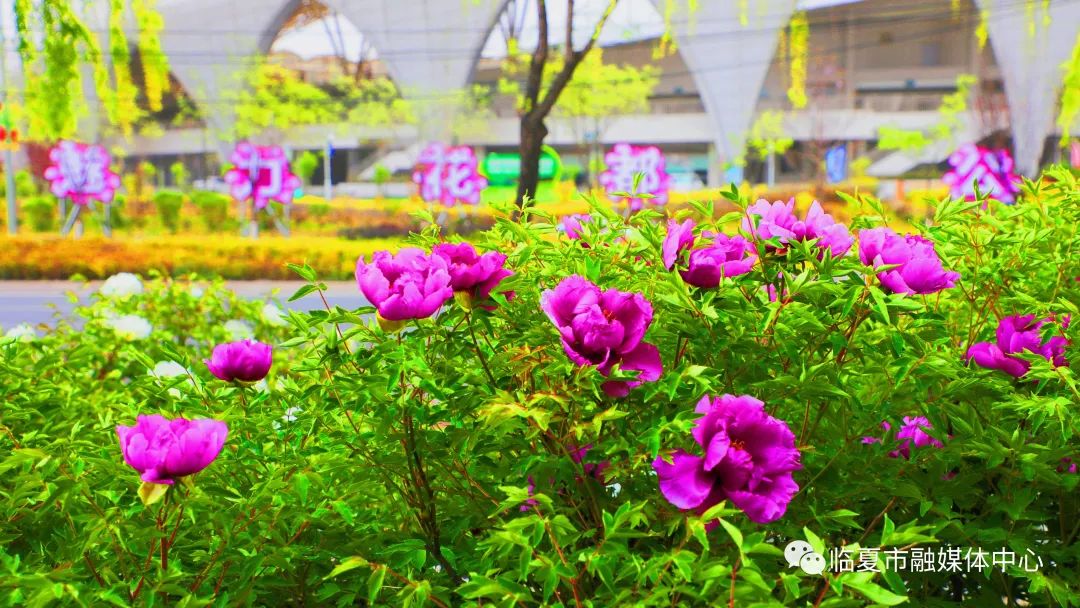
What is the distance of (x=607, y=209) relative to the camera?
1.09 meters

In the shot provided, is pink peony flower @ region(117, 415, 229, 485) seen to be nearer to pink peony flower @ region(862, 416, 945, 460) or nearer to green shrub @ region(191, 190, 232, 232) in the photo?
pink peony flower @ region(862, 416, 945, 460)

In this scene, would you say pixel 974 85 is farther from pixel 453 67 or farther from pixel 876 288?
pixel 876 288

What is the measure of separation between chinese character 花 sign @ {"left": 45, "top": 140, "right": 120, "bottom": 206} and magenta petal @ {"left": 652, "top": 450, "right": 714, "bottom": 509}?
10299 millimetres

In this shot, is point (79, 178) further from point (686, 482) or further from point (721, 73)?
point (686, 482)

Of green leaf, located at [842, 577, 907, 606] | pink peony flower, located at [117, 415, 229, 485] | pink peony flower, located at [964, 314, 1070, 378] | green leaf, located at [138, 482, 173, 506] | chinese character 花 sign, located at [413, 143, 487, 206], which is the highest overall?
chinese character 花 sign, located at [413, 143, 487, 206]

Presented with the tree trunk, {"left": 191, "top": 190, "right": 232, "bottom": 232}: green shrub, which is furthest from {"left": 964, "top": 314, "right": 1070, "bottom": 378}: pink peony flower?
{"left": 191, "top": 190, "right": 232, "bottom": 232}: green shrub

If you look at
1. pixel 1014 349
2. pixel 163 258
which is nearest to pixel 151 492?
pixel 1014 349

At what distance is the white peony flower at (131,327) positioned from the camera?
200cm

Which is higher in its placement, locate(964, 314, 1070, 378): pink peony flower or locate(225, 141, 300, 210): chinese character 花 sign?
locate(225, 141, 300, 210): chinese character 花 sign

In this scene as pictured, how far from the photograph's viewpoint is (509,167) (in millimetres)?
11133

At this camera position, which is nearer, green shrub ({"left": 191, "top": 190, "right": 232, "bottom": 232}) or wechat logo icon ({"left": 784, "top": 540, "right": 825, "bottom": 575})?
wechat logo icon ({"left": 784, "top": 540, "right": 825, "bottom": 575})

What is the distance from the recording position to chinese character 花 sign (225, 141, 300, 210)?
31.3 ft

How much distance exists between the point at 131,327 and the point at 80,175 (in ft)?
28.9

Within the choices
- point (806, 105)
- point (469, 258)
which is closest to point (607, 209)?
point (469, 258)
